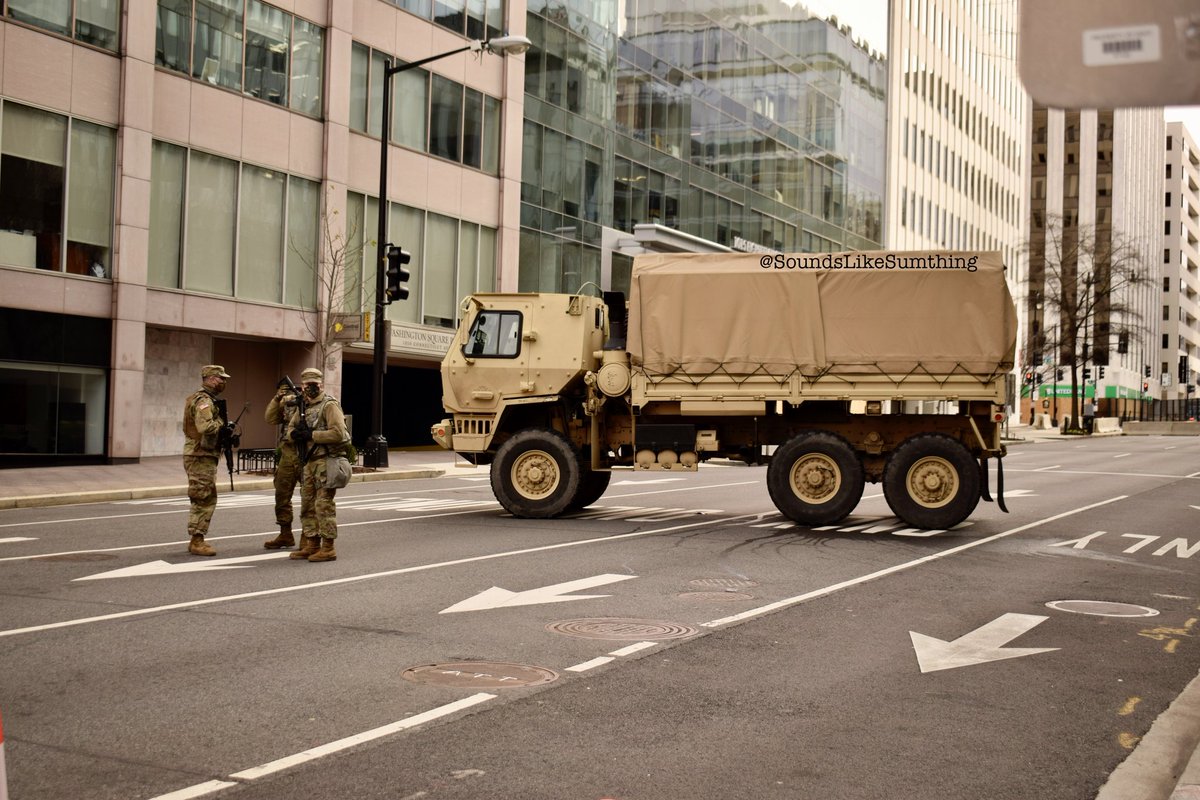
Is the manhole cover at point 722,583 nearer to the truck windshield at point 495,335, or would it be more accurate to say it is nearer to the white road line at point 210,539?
the white road line at point 210,539

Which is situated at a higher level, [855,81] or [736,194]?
[855,81]

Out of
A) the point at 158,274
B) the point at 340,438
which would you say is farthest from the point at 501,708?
the point at 158,274

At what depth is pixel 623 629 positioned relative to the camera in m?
8.85

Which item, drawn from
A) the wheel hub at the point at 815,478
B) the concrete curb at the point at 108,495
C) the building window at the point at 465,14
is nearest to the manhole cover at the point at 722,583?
the wheel hub at the point at 815,478

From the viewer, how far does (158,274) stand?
2744cm

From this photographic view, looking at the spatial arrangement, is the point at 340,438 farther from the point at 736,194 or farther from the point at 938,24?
the point at 938,24

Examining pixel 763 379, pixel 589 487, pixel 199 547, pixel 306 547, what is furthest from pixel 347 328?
pixel 306 547

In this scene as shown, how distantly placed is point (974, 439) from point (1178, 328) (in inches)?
5594

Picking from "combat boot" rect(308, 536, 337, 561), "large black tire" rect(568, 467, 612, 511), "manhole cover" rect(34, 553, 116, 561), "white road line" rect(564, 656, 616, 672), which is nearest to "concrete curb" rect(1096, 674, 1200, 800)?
"white road line" rect(564, 656, 616, 672)

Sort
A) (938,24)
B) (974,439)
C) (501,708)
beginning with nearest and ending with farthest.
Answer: (501,708) → (974,439) → (938,24)

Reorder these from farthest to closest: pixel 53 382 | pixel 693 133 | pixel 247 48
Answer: pixel 693 133 < pixel 247 48 < pixel 53 382

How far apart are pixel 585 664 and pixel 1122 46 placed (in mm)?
5828

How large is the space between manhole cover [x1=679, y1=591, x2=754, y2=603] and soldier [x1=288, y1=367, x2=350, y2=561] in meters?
3.74

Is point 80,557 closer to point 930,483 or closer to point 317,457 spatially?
point 317,457
